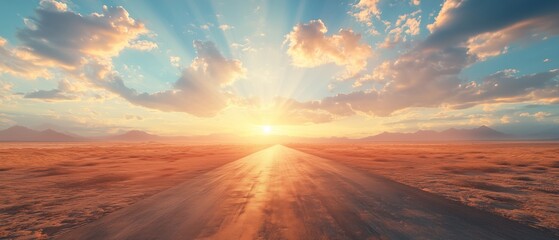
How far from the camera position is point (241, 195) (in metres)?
10.2

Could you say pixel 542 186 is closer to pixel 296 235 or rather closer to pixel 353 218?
pixel 353 218

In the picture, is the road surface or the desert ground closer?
the road surface

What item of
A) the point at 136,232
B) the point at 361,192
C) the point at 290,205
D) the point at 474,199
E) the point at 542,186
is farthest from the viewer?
the point at 542,186

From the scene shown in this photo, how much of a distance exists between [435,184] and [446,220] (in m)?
7.61

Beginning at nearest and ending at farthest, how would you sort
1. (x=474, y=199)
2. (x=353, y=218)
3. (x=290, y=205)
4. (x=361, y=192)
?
(x=353, y=218), (x=290, y=205), (x=474, y=199), (x=361, y=192)

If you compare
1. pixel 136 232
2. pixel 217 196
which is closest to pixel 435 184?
pixel 217 196

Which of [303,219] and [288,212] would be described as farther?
[288,212]

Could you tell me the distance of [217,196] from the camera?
10.2 metres

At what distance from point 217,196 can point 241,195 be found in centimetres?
91

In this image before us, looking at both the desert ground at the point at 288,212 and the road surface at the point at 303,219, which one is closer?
the road surface at the point at 303,219

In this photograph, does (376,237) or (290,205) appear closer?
(376,237)

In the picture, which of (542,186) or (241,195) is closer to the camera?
(241,195)

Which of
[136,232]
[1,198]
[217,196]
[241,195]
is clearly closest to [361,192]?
[241,195]

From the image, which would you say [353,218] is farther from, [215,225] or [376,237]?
[215,225]
